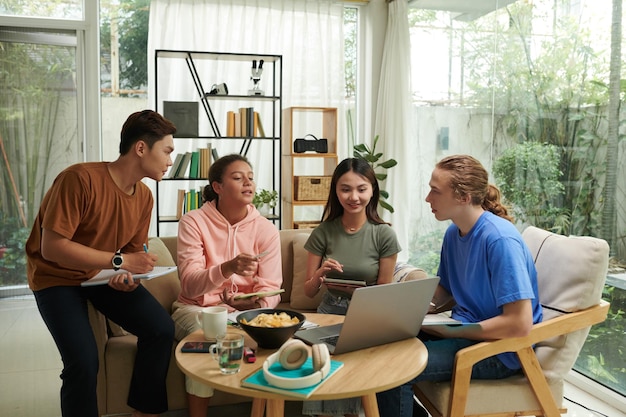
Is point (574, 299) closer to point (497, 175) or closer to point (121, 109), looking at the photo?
point (497, 175)

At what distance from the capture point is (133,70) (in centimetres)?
552

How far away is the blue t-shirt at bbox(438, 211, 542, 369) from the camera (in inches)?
80.8

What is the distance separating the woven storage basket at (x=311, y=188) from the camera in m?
5.41

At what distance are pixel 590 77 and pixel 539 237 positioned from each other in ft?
4.52

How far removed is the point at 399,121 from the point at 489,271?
3.55 meters

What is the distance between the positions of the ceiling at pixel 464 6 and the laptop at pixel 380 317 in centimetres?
286

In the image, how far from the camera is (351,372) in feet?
5.82

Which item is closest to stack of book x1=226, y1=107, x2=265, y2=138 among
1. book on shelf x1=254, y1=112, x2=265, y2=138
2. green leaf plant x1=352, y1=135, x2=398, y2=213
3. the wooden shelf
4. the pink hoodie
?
book on shelf x1=254, y1=112, x2=265, y2=138

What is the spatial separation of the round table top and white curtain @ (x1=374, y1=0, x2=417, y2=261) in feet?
11.7

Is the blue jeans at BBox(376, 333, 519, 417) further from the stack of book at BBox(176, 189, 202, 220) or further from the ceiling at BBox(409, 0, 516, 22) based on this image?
the stack of book at BBox(176, 189, 202, 220)

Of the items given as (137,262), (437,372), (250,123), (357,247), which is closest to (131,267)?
(137,262)

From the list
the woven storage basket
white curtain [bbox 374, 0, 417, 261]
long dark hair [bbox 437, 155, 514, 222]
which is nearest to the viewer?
long dark hair [bbox 437, 155, 514, 222]

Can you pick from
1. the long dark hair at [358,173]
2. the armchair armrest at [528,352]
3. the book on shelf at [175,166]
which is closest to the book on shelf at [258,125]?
the book on shelf at [175,166]

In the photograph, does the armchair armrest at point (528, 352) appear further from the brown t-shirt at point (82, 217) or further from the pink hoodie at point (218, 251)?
the brown t-shirt at point (82, 217)
